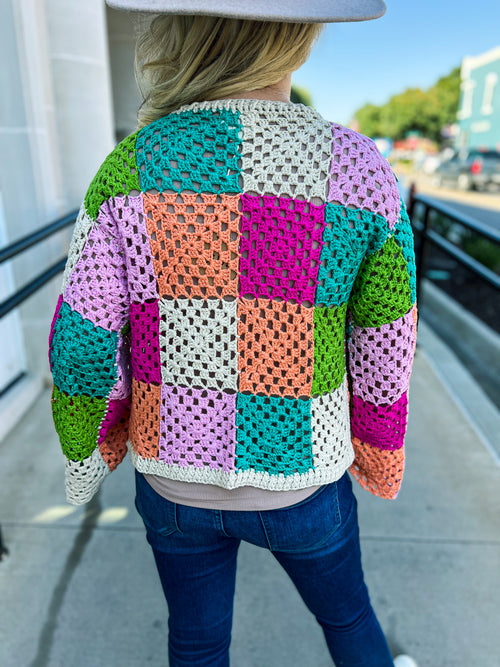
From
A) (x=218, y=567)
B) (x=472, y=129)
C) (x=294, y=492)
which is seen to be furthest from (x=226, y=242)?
(x=472, y=129)

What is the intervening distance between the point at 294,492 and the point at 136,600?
116 centimetres

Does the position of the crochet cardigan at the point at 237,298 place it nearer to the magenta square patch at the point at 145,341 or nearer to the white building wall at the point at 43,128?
the magenta square patch at the point at 145,341

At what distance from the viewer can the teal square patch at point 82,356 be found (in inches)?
39.8

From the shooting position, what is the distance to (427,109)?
50.1m

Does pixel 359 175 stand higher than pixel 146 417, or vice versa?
pixel 359 175

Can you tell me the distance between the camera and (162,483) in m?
1.08

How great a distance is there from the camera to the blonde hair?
876 mm

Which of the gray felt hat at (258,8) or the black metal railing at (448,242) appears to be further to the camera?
the black metal railing at (448,242)

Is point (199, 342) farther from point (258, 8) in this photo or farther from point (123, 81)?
point (123, 81)

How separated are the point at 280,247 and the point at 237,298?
114mm

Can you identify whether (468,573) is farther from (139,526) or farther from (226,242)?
(226,242)

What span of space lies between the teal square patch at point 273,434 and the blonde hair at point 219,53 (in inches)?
20.7

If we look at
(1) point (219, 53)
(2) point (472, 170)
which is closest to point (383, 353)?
(1) point (219, 53)

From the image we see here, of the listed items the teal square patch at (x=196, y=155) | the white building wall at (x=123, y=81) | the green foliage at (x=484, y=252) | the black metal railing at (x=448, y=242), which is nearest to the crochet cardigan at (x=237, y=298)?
the teal square patch at (x=196, y=155)
